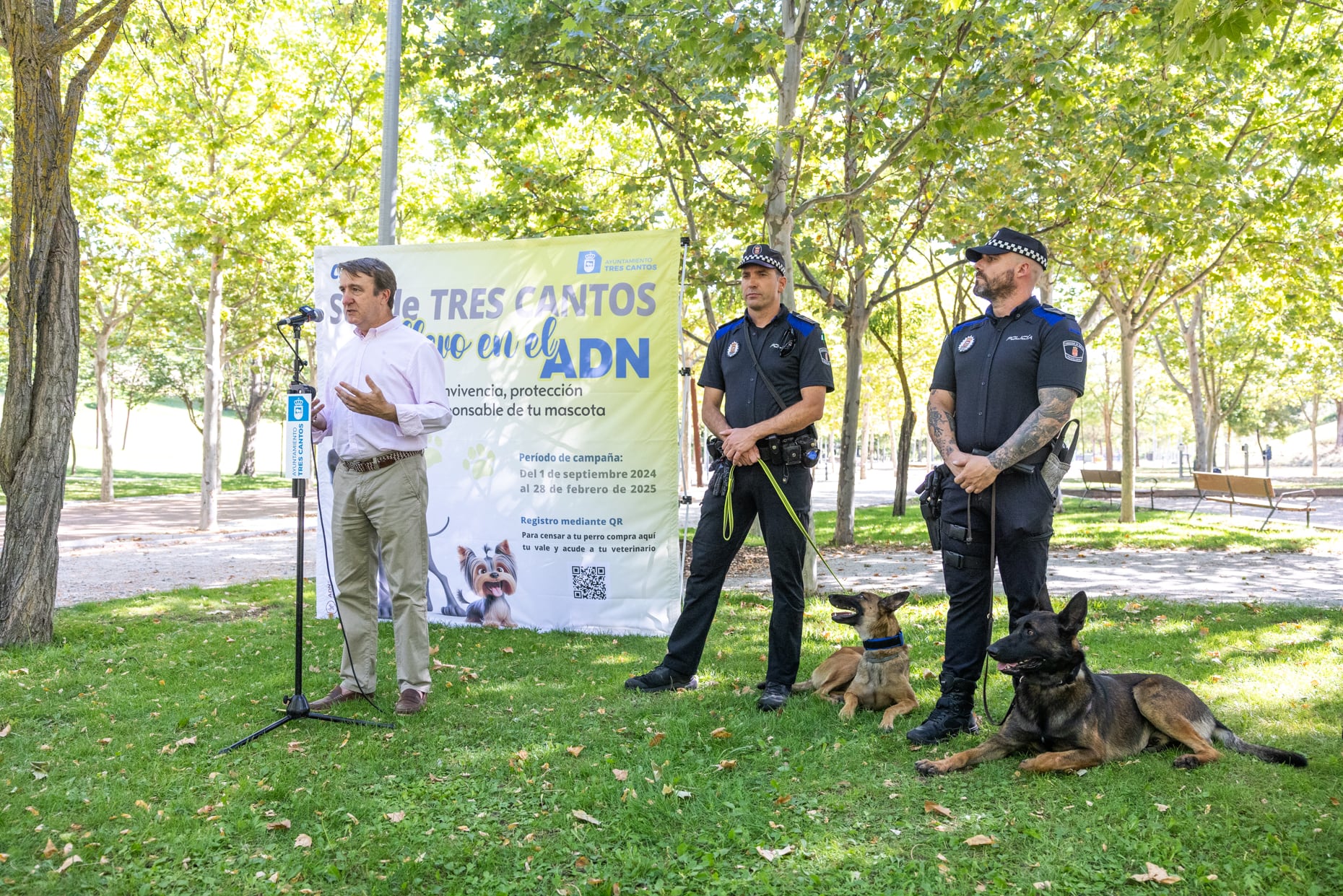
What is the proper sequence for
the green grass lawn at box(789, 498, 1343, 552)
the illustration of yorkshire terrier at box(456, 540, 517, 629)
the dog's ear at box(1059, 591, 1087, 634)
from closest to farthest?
the dog's ear at box(1059, 591, 1087, 634), the illustration of yorkshire terrier at box(456, 540, 517, 629), the green grass lawn at box(789, 498, 1343, 552)

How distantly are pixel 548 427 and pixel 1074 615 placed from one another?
4436mm

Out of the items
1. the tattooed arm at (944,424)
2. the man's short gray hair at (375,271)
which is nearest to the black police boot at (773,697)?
the tattooed arm at (944,424)

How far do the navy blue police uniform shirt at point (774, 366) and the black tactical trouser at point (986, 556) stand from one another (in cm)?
102

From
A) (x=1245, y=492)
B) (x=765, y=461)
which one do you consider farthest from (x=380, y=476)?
(x=1245, y=492)

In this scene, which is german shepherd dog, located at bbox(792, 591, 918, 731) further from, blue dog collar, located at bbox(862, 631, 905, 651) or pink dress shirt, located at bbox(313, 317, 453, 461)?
pink dress shirt, located at bbox(313, 317, 453, 461)

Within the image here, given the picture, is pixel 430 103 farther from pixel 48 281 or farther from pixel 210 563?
pixel 210 563

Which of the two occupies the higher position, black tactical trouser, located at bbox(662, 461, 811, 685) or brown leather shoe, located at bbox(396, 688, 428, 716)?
black tactical trouser, located at bbox(662, 461, 811, 685)

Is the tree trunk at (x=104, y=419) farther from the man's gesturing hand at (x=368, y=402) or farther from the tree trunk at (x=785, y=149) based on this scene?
the man's gesturing hand at (x=368, y=402)

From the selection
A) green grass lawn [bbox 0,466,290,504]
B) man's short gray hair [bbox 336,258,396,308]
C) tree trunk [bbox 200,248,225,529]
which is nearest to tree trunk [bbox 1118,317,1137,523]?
man's short gray hair [bbox 336,258,396,308]

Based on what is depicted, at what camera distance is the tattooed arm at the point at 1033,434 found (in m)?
3.93

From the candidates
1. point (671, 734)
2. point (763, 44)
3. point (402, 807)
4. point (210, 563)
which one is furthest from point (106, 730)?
point (210, 563)

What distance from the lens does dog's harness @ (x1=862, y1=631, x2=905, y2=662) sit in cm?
466

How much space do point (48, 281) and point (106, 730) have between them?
3.54 m

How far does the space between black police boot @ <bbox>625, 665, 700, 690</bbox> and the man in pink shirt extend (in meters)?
1.19
